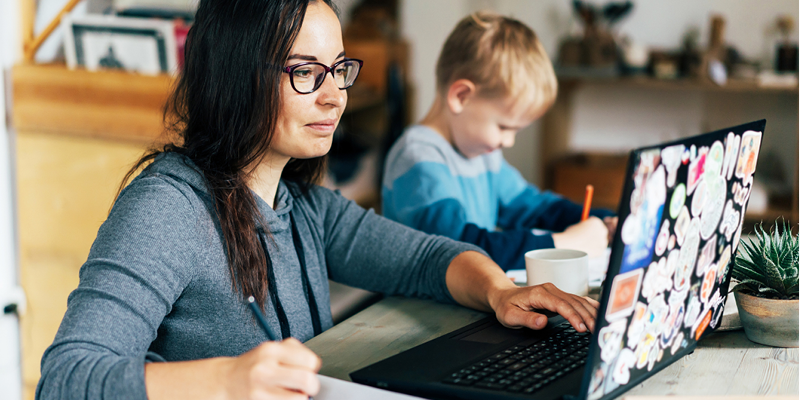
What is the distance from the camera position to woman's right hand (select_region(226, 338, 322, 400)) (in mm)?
608

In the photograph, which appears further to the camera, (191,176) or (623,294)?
(191,176)

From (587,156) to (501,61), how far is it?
202 centimetres

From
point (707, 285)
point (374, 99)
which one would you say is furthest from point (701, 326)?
point (374, 99)

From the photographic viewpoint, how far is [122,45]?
1.90 meters

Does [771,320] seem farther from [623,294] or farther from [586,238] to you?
[586,238]

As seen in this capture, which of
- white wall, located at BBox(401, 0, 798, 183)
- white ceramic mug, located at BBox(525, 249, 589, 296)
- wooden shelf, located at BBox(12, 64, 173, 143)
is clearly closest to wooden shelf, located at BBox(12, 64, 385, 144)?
wooden shelf, located at BBox(12, 64, 173, 143)

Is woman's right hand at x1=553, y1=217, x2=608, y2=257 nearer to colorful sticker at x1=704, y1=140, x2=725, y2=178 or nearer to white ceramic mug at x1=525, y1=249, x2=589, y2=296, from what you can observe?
white ceramic mug at x1=525, y1=249, x2=589, y2=296

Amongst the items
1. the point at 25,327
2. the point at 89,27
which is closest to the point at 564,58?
the point at 89,27

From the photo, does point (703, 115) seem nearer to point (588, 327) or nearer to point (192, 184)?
point (588, 327)

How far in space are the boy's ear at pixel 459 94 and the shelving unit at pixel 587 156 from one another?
178 centimetres

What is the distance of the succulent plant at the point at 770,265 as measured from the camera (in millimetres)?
832

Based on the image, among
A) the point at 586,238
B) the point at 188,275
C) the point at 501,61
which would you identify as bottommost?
the point at 586,238

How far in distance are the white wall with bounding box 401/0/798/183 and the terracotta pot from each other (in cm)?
245

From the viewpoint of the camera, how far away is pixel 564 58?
121 inches
